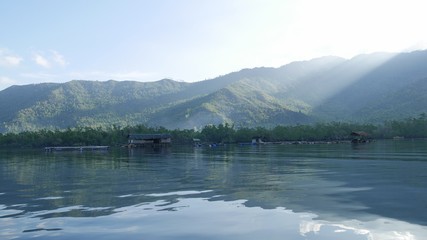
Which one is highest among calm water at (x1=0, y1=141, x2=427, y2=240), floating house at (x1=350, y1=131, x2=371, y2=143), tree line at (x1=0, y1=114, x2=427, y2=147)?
tree line at (x1=0, y1=114, x2=427, y2=147)

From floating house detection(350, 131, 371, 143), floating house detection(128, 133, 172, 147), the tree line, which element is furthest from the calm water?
the tree line

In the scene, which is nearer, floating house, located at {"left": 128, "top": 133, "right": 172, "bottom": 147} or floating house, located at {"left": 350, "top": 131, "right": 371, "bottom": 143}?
floating house, located at {"left": 350, "top": 131, "right": 371, "bottom": 143}

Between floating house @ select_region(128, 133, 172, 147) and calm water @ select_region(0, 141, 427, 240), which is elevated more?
floating house @ select_region(128, 133, 172, 147)

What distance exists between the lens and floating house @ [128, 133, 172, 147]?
5463 inches

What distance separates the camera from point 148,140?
140 metres

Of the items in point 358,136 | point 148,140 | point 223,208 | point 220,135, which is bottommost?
point 223,208

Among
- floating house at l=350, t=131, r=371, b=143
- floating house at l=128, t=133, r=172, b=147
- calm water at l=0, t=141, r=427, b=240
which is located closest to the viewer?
calm water at l=0, t=141, r=427, b=240

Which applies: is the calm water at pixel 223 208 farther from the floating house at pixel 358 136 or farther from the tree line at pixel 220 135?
the tree line at pixel 220 135

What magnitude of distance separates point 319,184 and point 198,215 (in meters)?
11.7

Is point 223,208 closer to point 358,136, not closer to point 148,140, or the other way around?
point 358,136

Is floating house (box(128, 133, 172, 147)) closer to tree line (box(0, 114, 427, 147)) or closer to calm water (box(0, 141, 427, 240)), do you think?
tree line (box(0, 114, 427, 147))

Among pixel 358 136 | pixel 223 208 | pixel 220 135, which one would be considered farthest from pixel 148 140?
pixel 223 208

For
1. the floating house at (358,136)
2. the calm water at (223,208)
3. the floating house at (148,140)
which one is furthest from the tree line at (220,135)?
the calm water at (223,208)

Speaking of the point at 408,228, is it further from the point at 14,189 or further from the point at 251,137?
the point at 251,137
